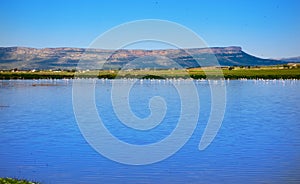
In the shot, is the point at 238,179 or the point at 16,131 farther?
the point at 16,131

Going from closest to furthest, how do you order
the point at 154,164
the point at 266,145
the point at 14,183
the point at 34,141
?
the point at 14,183 → the point at 154,164 → the point at 266,145 → the point at 34,141

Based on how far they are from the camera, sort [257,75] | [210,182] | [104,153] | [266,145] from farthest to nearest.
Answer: [257,75], [266,145], [104,153], [210,182]

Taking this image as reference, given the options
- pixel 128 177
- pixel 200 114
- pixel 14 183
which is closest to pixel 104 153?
pixel 128 177

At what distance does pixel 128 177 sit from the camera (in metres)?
16.6

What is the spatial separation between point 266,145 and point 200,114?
623 inches

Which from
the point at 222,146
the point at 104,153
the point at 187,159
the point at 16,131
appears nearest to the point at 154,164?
the point at 187,159

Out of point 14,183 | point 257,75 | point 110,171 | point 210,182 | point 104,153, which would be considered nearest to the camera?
point 14,183

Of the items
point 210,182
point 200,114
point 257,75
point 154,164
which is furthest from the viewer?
point 257,75

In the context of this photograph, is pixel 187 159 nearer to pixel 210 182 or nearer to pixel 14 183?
pixel 210 182

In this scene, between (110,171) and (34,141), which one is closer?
(110,171)

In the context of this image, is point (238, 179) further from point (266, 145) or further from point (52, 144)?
point (52, 144)

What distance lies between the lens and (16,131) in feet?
92.9

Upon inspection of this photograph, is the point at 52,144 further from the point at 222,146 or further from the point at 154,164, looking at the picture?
the point at 222,146

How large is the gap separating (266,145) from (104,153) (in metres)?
7.94
